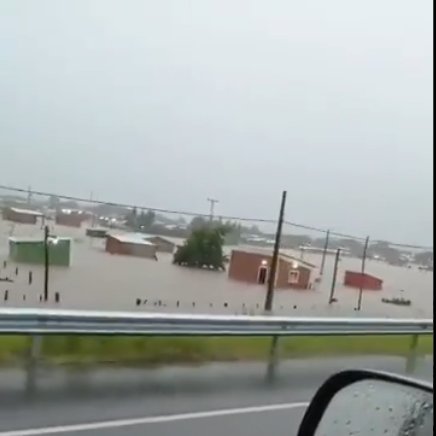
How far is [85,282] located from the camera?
6613 mm

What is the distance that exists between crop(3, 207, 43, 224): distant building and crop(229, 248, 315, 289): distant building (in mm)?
1563

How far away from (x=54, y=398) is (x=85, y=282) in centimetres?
139

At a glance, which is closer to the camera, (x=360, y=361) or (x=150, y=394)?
(x=150, y=394)

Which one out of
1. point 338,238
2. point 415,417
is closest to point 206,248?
point 338,238

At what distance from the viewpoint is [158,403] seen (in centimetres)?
554

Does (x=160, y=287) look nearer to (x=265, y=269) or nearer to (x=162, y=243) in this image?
(x=162, y=243)

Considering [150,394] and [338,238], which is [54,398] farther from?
[338,238]

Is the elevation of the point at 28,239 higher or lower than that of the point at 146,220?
lower

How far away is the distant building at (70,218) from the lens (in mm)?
6359

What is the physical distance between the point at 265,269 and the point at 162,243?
2.90ft

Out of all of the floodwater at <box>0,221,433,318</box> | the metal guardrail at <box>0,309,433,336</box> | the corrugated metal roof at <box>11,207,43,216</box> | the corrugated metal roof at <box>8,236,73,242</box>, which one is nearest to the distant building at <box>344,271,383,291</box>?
the floodwater at <box>0,221,433,318</box>

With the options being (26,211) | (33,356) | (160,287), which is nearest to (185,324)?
(160,287)

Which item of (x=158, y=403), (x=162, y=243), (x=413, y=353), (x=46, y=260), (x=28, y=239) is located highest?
(x=162, y=243)

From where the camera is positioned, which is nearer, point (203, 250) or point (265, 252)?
point (203, 250)
